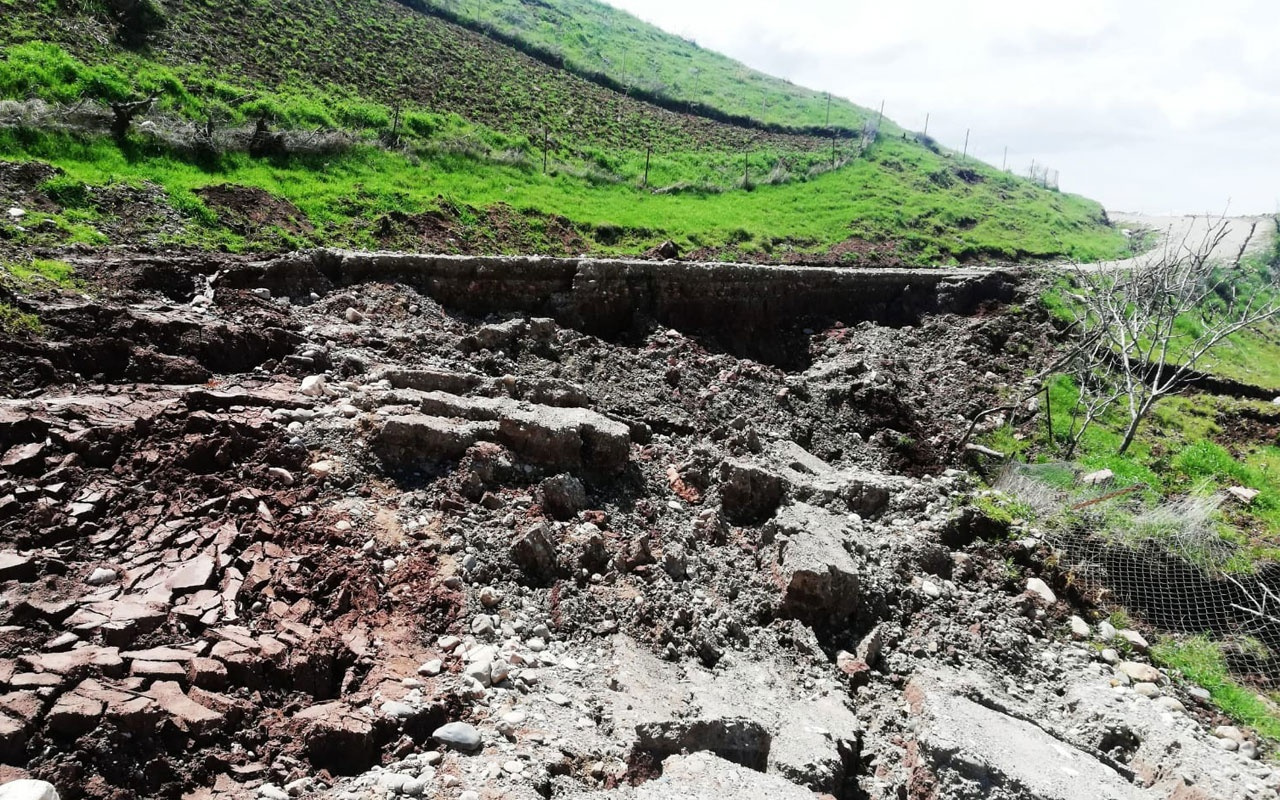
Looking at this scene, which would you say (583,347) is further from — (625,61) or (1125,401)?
(625,61)

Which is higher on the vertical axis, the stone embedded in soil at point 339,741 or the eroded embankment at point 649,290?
the eroded embankment at point 649,290

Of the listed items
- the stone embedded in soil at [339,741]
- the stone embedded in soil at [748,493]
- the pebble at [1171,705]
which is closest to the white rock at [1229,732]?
the pebble at [1171,705]

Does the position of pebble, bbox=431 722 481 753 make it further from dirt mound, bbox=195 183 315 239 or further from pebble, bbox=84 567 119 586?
dirt mound, bbox=195 183 315 239

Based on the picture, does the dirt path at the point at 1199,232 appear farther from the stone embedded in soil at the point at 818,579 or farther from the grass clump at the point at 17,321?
the grass clump at the point at 17,321

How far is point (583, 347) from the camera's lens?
10461 mm

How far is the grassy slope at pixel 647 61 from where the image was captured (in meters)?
41.4

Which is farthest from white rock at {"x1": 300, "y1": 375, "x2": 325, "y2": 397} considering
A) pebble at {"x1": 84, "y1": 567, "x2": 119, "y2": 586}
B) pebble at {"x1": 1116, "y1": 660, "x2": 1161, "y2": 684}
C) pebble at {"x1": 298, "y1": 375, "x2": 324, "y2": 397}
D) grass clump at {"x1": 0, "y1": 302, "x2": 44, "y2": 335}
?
pebble at {"x1": 1116, "y1": 660, "x2": 1161, "y2": 684}

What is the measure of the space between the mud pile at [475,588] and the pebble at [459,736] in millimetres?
21

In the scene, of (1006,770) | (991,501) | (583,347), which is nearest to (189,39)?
(583,347)

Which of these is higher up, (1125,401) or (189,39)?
(189,39)

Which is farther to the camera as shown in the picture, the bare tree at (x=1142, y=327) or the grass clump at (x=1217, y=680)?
the bare tree at (x=1142, y=327)

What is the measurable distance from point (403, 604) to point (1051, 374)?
43.6 ft

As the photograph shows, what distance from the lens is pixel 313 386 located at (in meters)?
7.49

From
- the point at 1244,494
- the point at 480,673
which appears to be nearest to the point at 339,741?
the point at 480,673
